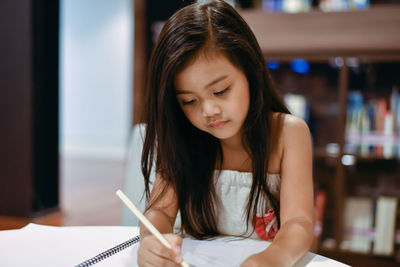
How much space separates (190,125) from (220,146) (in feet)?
0.35

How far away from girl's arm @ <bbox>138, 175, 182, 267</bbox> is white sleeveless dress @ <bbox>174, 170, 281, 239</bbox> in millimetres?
129

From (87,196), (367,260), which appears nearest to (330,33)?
(367,260)

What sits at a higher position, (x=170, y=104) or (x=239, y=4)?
(x=239, y=4)

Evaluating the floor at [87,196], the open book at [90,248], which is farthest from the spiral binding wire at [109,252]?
the floor at [87,196]

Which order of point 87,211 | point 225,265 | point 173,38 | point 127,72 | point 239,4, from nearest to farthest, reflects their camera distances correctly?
point 225,265, point 173,38, point 239,4, point 87,211, point 127,72

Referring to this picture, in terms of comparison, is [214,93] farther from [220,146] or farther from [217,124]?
[220,146]

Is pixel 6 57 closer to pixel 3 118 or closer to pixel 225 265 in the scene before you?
pixel 3 118

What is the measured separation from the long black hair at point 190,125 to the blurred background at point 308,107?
1.82 feet

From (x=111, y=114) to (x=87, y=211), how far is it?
9.29 feet

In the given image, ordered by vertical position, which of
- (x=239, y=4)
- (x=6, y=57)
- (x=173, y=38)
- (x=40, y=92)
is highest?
(x=239, y=4)

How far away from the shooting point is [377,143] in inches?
86.0

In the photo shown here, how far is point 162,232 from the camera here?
82cm

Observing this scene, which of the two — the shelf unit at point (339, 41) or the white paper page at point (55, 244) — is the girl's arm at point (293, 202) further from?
the shelf unit at point (339, 41)

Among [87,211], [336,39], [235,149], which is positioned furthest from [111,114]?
[235,149]
